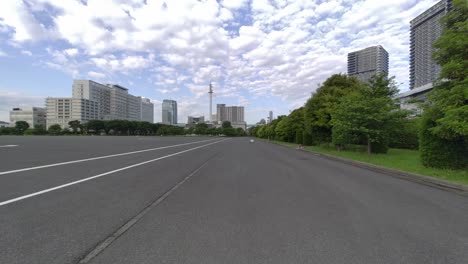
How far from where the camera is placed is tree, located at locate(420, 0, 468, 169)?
29.6 feet

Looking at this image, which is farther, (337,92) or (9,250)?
(337,92)

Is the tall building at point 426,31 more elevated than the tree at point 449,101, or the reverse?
the tall building at point 426,31

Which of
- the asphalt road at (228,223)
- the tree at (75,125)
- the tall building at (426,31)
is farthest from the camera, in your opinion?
the tree at (75,125)

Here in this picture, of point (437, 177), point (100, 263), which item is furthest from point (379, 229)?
point (437, 177)

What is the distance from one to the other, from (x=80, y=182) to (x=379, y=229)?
25.9ft

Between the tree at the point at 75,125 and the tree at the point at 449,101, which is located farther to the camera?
the tree at the point at 75,125

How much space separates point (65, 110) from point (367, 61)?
155 m

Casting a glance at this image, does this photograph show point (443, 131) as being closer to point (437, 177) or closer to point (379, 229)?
point (437, 177)

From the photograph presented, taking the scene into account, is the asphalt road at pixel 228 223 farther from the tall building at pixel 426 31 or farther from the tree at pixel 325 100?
the tree at pixel 325 100

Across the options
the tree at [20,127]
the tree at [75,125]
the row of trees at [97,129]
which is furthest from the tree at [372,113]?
the tree at [20,127]

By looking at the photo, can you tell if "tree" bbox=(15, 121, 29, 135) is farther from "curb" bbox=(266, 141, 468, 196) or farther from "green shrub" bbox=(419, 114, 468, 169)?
"green shrub" bbox=(419, 114, 468, 169)

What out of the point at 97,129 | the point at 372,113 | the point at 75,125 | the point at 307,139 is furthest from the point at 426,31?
the point at 75,125

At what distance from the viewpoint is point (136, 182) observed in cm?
770

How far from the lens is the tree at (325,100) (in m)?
24.7
